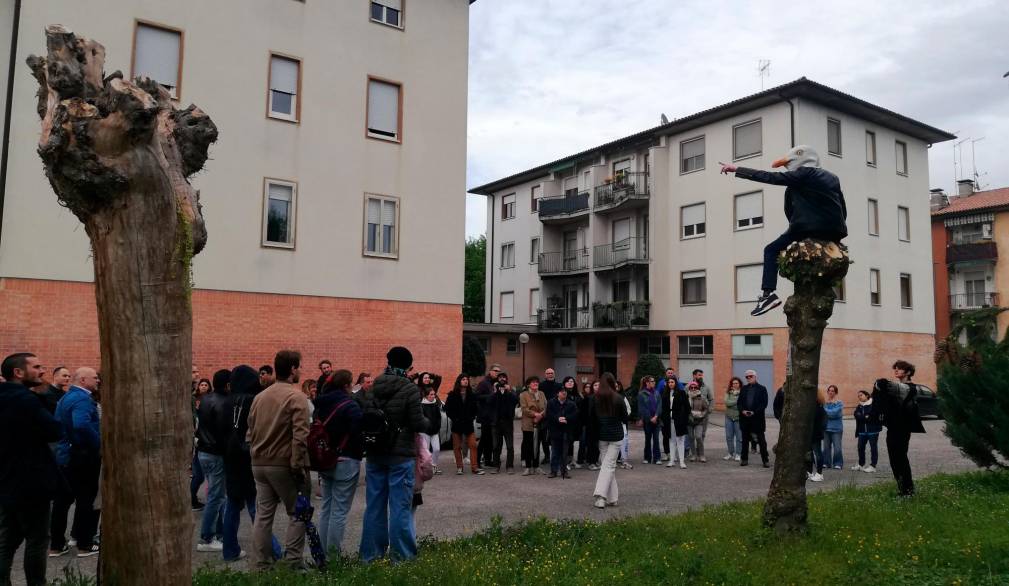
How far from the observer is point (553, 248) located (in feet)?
140

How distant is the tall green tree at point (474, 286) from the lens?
62.3 meters

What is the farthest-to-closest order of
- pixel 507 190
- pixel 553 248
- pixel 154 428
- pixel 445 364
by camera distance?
1. pixel 507 190
2. pixel 553 248
3. pixel 445 364
4. pixel 154 428

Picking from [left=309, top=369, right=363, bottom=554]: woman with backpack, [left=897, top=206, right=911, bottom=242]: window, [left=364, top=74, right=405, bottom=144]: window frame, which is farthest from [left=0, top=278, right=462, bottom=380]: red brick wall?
[left=897, top=206, right=911, bottom=242]: window

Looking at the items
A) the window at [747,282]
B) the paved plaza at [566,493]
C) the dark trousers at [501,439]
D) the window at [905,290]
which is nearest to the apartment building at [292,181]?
the paved plaza at [566,493]

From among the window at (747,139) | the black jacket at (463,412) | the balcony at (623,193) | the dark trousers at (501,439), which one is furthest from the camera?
the balcony at (623,193)

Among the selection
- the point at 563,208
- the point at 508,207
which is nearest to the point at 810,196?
the point at 563,208

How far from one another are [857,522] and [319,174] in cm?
1580

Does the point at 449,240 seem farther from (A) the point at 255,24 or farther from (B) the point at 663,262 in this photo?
(B) the point at 663,262

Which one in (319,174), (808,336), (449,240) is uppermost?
(319,174)

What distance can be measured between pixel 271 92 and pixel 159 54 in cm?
273

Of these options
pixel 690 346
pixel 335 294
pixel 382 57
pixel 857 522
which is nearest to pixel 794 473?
pixel 857 522

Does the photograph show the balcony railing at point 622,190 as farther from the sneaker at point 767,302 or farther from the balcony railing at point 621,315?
the sneaker at point 767,302

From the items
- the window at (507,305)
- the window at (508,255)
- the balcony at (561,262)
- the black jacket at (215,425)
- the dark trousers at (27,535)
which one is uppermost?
the window at (508,255)

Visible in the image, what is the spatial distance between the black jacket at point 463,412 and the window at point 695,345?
2152 cm
